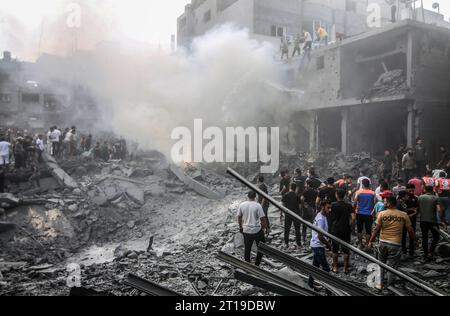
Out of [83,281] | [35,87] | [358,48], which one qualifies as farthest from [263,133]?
[35,87]

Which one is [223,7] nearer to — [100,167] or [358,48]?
[358,48]

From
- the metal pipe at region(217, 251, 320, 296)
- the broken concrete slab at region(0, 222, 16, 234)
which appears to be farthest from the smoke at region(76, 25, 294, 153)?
the metal pipe at region(217, 251, 320, 296)

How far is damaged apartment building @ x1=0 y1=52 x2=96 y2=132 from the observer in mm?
31625

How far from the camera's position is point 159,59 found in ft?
81.9

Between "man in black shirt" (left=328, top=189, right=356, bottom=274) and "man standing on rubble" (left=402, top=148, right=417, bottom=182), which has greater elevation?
"man standing on rubble" (left=402, top=148, right=417, bottom=182)

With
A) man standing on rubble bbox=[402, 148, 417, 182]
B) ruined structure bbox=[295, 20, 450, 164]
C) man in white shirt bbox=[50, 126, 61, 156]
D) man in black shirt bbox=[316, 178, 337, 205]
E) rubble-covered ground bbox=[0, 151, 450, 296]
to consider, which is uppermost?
ruined structure bbox=[295, 20, 450, 164]

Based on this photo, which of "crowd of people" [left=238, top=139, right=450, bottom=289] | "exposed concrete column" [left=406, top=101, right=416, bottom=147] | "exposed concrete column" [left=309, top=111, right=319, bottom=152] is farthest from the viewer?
"exposed concrete column" [left=309, top=111, right=319, bottom=152]

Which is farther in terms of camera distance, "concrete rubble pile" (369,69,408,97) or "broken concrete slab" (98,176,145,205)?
"concrete rubble pile" (369,69,408,97)

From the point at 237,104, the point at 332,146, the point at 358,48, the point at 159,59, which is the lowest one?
the point at 332,146

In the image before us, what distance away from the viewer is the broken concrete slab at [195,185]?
13375mm

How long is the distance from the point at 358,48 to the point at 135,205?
1300cm

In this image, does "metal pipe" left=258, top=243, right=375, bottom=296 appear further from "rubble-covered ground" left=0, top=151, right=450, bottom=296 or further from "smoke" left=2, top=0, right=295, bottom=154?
"smoke" left=2, top=0, right=295, bottom=154

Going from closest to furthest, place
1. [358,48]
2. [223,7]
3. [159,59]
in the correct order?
[358,48] < [159,59] < [223,7]

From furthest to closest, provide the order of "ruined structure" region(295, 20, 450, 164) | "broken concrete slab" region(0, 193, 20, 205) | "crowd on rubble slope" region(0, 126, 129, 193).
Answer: "ruined structure" region(295, 20, 450, 164), "crowd on rubble slope" region(0, 126, 129, 193), "broken concrete slab" region(0, 193, 20, 205)
